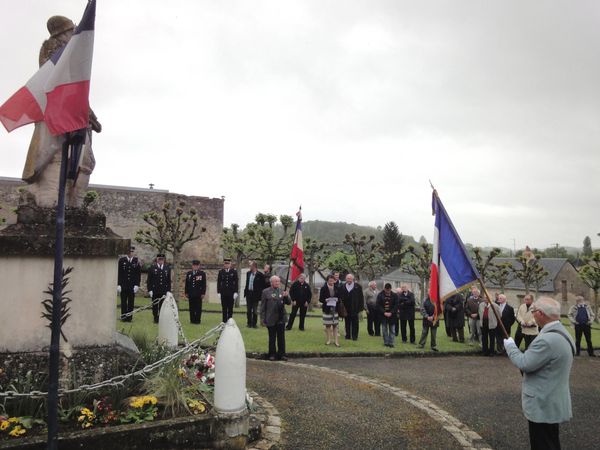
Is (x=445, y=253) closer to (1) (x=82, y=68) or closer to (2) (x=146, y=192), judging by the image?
(1) (x=82, y=68)

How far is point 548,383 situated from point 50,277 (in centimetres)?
501

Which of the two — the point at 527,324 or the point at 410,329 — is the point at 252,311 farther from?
the point at 527,324

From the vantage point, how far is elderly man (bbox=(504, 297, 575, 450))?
12.9 feet

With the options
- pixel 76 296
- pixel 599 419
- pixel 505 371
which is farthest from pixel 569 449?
pixel 76 296

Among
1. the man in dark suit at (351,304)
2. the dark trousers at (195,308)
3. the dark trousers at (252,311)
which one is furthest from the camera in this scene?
the dark trousers at (252,311)

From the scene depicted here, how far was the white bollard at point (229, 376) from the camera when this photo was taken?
4.57 meters

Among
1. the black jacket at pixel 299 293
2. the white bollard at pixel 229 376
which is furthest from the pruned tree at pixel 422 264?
the white bollard at pixel 229 376

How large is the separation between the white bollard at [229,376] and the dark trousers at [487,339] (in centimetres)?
965

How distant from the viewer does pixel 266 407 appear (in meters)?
6.07

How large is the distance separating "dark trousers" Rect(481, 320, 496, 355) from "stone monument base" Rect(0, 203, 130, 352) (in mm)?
10522

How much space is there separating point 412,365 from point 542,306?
6376mm

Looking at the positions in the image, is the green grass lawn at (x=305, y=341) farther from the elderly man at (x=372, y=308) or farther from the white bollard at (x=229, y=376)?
the white bollard at (x=229, y=376)

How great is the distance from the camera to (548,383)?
3.97m

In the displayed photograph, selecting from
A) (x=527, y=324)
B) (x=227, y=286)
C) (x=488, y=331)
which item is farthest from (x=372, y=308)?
(x=527, y=324)
